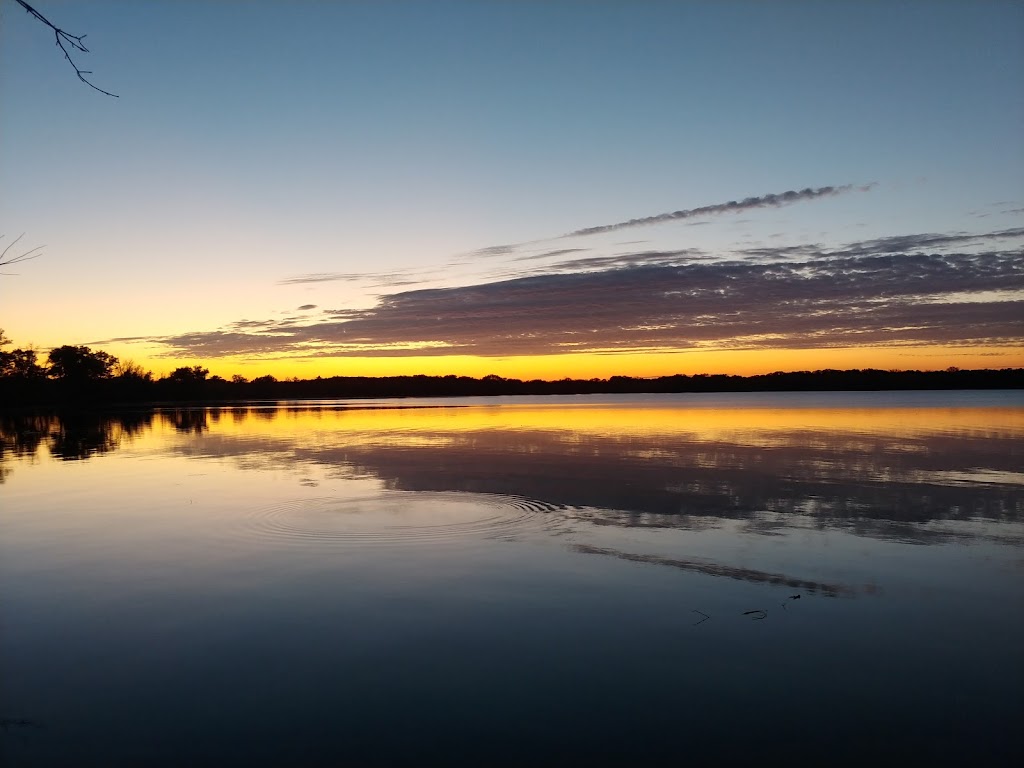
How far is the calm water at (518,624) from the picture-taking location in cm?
559

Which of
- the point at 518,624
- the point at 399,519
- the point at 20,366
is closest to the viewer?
the point at 518,624

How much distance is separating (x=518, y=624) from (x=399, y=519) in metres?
6.13

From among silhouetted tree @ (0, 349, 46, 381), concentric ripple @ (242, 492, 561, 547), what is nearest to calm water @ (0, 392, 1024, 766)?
concentric ripple @ (242, 492, 561, 547)

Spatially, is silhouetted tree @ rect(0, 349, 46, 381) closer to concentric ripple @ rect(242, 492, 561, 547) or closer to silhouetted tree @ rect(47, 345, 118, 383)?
silhouetted tree @ rect(47, 345, 118, 383)

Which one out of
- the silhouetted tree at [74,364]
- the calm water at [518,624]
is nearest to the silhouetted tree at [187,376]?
the silhouetted tree at [74,364]

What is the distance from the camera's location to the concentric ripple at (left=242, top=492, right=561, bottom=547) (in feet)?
40.3

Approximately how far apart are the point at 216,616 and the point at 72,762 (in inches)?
126

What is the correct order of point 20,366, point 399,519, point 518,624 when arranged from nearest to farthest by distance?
point 518,624, point 399,519, point 20,366

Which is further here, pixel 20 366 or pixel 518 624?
pixel 20 366

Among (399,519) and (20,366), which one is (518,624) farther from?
(20,366)

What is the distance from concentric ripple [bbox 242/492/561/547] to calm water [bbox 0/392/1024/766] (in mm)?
100

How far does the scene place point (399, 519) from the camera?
13656 mm

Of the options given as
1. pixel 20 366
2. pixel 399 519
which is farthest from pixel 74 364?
pixel 399 519

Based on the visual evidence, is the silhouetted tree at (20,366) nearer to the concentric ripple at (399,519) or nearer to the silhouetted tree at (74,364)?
the silhouetted tree at (74,364)
